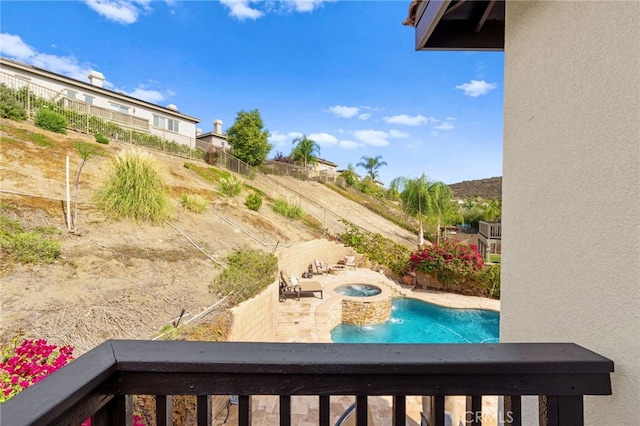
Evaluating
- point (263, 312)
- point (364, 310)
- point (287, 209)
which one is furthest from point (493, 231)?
point (263, 312)

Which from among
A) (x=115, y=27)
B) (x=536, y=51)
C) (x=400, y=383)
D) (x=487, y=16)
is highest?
(x=115, y=27)

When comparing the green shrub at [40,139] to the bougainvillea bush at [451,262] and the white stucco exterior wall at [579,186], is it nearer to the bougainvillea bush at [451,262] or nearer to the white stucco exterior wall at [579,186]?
the white stucco exterior wall at [579,186]

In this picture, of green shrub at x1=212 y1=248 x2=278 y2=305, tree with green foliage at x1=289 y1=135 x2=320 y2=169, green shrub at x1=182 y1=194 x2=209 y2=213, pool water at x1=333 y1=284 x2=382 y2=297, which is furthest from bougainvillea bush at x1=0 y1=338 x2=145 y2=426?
tree with green foliage at x1=289 y1=135 x2=320 y2=169

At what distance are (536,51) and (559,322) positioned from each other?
1417mm

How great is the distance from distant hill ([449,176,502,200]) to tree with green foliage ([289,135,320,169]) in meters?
18.3

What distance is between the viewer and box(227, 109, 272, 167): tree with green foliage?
832 inches

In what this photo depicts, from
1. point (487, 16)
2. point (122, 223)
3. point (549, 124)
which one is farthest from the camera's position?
point (122, 223)

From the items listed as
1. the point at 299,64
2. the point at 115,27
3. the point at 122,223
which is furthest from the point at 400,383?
the point at 299,64

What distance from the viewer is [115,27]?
543 inches

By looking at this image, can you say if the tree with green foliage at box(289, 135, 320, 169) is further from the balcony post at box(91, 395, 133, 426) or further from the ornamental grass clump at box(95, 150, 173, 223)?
the balcony post at box(91, 395, 133, 426)

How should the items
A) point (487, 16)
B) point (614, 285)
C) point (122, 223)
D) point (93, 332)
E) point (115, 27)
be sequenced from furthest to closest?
point (115, 27), point (122, 223), point (93, 332), point (487, 16), point (614, 285)

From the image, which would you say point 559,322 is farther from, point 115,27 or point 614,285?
point 115,27

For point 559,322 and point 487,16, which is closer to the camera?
point 559,322

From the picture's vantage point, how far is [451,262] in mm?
9945
